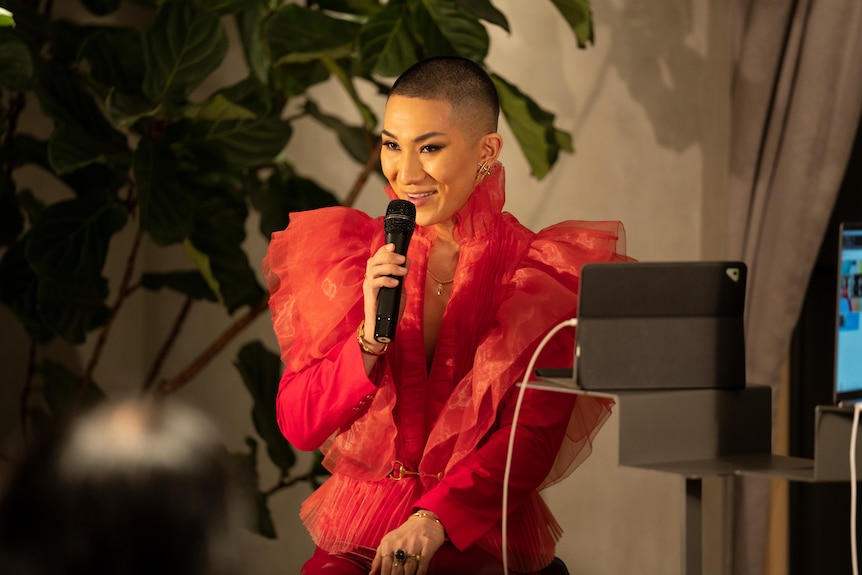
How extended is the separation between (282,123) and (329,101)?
2.61 feet

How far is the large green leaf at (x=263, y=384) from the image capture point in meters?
2.53

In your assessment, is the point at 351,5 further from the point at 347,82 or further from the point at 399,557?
the point at 399,557

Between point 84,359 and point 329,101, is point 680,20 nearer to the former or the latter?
point 329,101

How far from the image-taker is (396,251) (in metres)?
1.40

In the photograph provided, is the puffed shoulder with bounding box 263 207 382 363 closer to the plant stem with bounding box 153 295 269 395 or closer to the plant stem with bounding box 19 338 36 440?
the plant stem with bounding box 153 295 269 395

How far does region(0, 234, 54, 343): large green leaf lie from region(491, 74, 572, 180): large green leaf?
1136 millimetres

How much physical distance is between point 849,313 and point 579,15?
103cm

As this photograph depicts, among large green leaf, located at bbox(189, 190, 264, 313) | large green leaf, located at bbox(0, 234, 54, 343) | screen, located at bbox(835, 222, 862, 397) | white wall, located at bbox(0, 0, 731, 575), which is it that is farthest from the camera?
white wall, located at bbox(0, 0, 731, 575)

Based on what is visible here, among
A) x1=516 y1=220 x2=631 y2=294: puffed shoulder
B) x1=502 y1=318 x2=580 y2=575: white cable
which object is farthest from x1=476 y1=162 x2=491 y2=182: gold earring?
Result: x1=502 y1=318 x2=580 y2=575: white cable

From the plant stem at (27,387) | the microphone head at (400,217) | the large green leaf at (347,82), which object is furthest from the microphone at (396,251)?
the plant stem at (27,387)

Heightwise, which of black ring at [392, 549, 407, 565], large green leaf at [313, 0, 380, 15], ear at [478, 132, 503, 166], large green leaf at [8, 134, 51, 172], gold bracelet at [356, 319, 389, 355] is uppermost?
large green leaf at [313, 0, 380, 15]

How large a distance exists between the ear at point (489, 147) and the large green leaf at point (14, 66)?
1103 mm

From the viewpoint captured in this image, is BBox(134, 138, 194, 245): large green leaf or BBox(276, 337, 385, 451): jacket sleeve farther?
BBox(134, 138, 194, 245): large green leaf

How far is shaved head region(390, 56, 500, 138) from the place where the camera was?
4.97 ft
